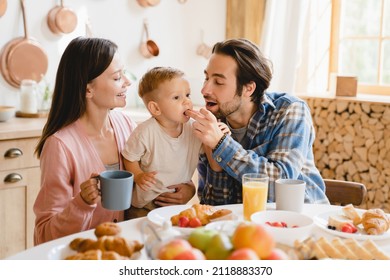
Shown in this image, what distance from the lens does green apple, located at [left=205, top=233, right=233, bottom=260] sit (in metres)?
1.07

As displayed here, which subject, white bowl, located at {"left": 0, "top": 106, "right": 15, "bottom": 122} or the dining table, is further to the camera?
white bowl, located at {"left": 0, "top": 106, "right": 15, "bottom": 122}

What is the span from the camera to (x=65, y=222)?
5.81 feet

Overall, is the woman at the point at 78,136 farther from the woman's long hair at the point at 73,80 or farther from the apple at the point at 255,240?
the apple at the point at 255,240

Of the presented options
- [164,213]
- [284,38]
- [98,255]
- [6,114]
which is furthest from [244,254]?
[284,38]

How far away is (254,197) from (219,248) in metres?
0.53

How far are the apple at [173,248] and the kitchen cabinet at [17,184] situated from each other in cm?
181

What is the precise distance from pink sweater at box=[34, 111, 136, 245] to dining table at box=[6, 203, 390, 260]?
25cm

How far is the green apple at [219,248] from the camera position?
107 cm

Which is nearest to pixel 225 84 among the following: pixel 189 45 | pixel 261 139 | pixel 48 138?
pixel 261 139

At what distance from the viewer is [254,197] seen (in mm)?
1588

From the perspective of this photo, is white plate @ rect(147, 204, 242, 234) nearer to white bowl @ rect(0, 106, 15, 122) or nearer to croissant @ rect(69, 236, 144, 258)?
croissant @ rect(69, 236, 144, 258)

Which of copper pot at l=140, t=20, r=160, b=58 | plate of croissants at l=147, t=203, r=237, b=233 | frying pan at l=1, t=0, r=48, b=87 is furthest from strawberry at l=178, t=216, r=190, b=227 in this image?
copper pot at l=140, t=20, r=160, b=58

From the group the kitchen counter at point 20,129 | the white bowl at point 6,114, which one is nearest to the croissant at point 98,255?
the kitchen counter at point 20,129

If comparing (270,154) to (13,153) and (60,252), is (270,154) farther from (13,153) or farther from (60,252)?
(13,153)
